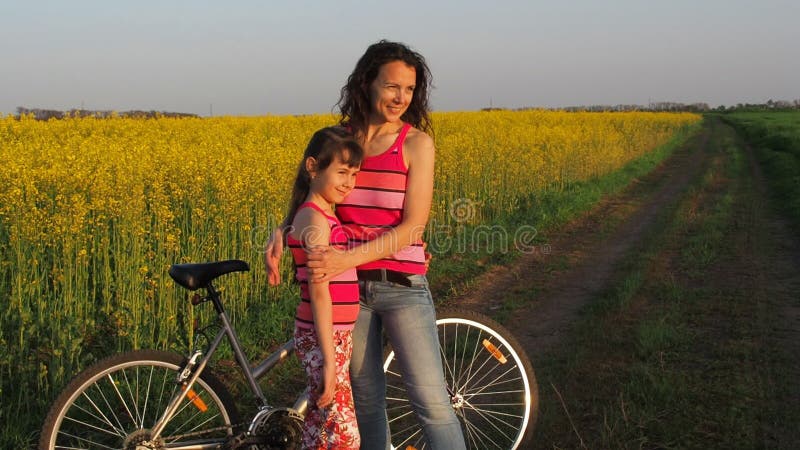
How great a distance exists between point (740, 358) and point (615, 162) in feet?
54.7

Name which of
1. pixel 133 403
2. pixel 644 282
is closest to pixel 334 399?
pixel 133 403

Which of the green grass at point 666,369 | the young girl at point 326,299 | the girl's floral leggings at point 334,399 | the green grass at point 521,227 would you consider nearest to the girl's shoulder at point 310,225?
the young girl at point 326,299

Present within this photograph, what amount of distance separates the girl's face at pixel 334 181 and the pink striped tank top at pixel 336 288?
0.21ft

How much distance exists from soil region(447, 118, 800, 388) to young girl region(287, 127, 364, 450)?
10.2ft

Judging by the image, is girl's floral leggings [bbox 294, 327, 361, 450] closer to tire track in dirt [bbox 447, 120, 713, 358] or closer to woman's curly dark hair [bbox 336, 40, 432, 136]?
woman's curly dark hair [bbox 336, 40, 432, 136]

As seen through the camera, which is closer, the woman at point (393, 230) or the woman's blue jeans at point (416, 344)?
the woman at point (393, 230)

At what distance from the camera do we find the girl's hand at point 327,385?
2.75m

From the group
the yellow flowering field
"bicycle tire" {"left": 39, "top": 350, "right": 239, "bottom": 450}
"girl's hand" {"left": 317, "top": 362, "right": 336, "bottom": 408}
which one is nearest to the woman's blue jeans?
"girl's hand" {"left": 317, "top": 362, "right": 336, "bottom": 408}

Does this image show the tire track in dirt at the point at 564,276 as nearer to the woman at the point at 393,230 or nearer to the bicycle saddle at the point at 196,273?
the woman at the point at 393,230

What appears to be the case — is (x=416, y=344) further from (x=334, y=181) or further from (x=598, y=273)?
(x=598, y=273)

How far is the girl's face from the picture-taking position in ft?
8.93

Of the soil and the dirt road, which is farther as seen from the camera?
the soil

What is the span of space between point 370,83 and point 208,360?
54.6 inches

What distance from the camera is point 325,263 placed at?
8.59 ft
